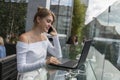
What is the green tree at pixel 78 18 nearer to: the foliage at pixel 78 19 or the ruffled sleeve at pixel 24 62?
the foliage at pixel 78 19

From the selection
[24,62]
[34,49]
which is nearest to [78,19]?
[34,49]

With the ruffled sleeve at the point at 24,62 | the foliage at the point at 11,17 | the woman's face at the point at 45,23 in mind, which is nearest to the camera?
the ruffled sleeve at the point at 24,62

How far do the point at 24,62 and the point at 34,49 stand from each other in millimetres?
146

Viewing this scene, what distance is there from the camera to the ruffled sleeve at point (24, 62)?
261 cm

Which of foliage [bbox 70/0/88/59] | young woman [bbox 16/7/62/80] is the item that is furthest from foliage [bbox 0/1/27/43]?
young woman [bbox 16/7/62/80]

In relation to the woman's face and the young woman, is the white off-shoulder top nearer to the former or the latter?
the young woman

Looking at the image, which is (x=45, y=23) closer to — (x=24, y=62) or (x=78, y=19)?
(x=24, y=62)

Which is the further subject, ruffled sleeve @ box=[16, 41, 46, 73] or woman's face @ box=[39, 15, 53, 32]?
woman's face @ box=[39, 15, 53, 32]

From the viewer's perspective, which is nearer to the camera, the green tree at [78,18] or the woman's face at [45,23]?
the woman's face at [45,23]

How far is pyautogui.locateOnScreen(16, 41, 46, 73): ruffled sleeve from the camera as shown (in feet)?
8.56

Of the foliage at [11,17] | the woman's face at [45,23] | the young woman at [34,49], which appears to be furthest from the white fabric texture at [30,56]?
the foliage at [11,17]

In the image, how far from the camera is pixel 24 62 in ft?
8.70

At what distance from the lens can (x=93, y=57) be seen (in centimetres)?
430

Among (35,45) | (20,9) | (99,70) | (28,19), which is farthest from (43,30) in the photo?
(20,9)
